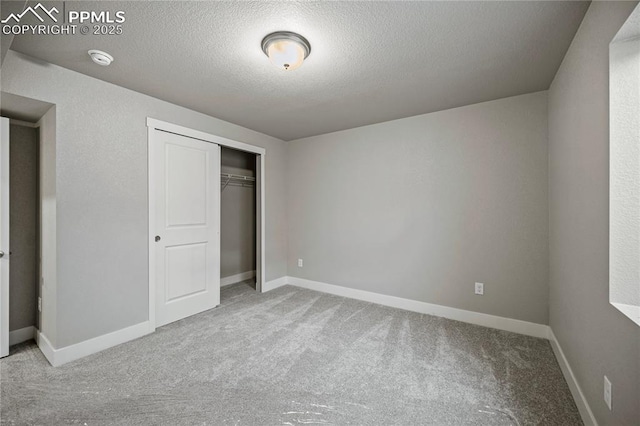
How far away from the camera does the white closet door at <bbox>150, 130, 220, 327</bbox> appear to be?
2812 millimetres

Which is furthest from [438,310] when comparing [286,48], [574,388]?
[286,48]

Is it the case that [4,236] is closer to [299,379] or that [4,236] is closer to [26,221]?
[26,221]

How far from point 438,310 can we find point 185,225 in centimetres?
306

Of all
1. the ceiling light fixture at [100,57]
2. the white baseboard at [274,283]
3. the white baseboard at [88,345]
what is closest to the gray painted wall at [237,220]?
the white baseboard at [274,283]

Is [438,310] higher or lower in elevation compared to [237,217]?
lower

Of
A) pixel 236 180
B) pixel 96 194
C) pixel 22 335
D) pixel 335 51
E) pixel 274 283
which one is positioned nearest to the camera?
pixel 335 51

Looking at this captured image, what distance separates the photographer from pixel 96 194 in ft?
7.59

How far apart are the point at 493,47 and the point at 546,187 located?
145 cm

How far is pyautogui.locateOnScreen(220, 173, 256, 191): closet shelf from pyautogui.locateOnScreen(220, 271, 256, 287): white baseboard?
4.80 ft

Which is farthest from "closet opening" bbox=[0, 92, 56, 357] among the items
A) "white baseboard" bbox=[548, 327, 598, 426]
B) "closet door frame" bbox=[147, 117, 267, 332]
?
"white baseboard" bbox=[548, 327, 598, 426]

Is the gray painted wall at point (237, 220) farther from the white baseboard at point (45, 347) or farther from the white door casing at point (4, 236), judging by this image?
the white door casing at point (4, 236)

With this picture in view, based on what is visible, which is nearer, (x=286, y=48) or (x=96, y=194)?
(x=286, y=48)

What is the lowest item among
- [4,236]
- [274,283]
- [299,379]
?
[299,379]

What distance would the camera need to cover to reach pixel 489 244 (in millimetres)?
2805
